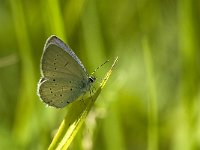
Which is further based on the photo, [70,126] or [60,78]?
[60,78]

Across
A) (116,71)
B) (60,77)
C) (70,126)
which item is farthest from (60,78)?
(116,71)

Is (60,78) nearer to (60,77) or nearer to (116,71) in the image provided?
(60,77)

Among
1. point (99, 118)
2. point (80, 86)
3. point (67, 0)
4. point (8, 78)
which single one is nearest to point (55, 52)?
point (80, 86)

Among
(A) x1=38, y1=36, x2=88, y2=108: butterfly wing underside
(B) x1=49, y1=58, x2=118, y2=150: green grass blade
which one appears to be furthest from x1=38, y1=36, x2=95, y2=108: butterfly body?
(B) x1=49, y1=58, x2=118, y2=150: green grass blade

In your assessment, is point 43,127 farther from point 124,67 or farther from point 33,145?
point 124,67

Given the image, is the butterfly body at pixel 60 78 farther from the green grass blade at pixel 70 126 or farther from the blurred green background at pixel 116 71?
the green grass blade at pixel 70 126
